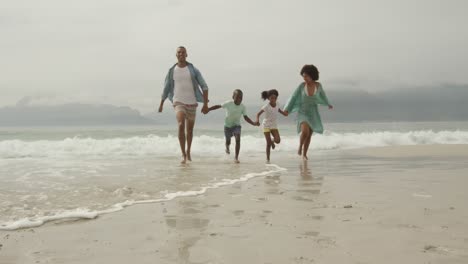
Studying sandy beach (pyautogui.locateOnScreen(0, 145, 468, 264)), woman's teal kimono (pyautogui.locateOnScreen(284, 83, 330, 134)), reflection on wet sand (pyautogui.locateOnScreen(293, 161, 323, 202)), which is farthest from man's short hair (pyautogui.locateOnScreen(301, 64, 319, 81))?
sandy beach (pyautogui.locateOnScreen(0, 145, 468, 264))

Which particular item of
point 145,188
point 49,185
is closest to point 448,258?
point 145,188

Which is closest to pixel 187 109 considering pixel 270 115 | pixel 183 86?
pixel 183 86

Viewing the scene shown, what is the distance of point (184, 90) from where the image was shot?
8875 millimetres

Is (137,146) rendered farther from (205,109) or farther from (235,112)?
(205,109)

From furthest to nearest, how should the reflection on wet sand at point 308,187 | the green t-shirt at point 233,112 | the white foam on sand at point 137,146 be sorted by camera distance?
the white foam on sand at point 137,146
the green t-shirt at point 233,112
the reflection on wet sand at point 308,187

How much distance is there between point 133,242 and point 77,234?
0.50m

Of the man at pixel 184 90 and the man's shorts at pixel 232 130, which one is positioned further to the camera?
the man's shorts at pixel 232 130

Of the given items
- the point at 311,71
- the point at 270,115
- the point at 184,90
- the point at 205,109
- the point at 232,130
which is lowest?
the point at 232,130

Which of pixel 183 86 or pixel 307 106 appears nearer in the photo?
pixel 183 86

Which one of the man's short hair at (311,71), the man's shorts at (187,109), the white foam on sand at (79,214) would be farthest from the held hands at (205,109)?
the white foam on sand at (79,214)

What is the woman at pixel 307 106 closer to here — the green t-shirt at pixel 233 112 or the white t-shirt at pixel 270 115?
the white t-shirt at pixel 270 115

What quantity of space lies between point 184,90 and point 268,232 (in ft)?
20.9

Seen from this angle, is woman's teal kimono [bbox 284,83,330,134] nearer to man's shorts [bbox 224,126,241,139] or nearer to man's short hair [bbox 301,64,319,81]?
man's short hair [bbox 301,64,319,81]

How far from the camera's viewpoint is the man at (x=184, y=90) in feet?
29.0
